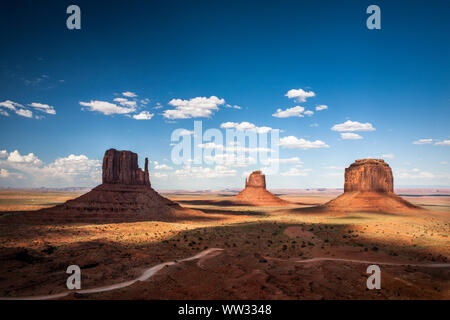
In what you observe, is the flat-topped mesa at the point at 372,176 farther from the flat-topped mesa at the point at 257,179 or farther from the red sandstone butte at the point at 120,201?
the flat-topped mesa at the point at 257,179

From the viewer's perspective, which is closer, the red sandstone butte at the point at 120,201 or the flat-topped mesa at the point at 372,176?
the red sandstone butte at the point at 120,201

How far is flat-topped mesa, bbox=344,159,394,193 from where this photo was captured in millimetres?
69875

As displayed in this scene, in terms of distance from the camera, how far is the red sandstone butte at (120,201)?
55312 mm

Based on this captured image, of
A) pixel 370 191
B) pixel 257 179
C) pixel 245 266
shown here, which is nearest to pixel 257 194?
pixel 257 179

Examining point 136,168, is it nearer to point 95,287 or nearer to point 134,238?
point 134,238

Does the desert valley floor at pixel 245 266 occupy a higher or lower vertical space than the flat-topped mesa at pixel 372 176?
lower

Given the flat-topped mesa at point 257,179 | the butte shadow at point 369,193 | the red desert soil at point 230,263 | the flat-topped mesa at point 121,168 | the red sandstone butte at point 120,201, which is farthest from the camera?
the flat-topped mesa at point 257,179

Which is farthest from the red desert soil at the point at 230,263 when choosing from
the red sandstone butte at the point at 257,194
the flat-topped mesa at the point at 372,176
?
the red sandstone butte at the point at 257,194

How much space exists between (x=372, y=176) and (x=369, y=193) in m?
5.08

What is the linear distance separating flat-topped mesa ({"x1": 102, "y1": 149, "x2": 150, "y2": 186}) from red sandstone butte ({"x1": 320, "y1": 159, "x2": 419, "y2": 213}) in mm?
58713

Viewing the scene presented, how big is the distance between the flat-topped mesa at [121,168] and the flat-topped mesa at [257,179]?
261ft

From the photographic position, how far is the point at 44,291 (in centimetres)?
1530
